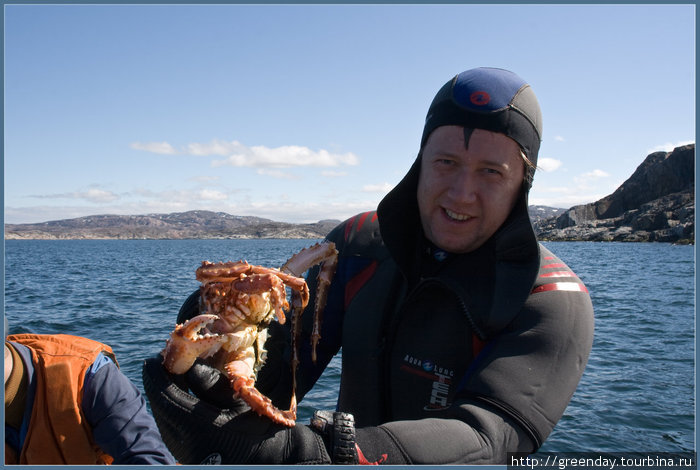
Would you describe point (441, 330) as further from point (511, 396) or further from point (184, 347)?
point (184, 347)

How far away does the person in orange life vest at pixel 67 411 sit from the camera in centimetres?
312

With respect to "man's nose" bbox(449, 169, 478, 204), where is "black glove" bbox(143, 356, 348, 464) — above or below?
below

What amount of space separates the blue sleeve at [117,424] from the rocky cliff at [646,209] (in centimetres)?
11835

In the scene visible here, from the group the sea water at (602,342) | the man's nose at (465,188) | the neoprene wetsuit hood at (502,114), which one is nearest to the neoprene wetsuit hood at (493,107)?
the neoprene wetsuit hood at (502,114)

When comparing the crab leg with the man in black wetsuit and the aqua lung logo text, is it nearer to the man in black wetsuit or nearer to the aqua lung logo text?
the man in black wetsuit

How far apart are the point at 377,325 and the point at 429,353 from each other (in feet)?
1.36

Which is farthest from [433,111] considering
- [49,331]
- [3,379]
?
[49,331]

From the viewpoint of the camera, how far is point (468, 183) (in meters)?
3.00

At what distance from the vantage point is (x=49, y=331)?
66.4 ft

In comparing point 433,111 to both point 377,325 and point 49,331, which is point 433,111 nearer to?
point 377,325

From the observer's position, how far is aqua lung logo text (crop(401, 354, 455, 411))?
3135 mm

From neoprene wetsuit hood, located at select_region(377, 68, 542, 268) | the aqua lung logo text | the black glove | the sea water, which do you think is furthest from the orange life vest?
the sea water

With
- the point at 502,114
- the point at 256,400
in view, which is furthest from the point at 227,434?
the point at 502,114

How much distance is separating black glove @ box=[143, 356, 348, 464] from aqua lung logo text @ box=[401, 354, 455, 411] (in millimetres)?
1079
